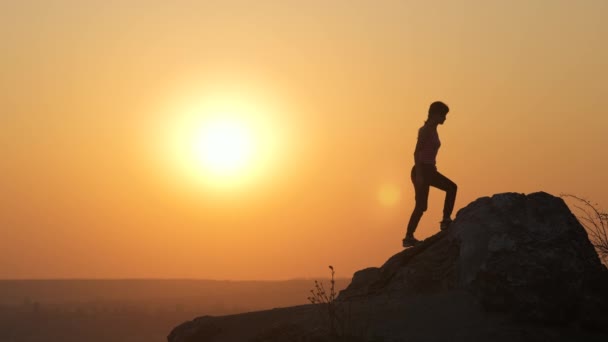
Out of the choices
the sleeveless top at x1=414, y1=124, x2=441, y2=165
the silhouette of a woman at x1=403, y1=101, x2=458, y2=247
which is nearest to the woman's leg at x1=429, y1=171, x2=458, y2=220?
the silhouette of a woman at x1=403, y1=101, x2=458, y2=247

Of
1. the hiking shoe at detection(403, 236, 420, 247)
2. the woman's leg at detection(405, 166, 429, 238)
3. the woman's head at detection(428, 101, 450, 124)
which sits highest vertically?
the woman's head at detection(428, 101, 450, 124)

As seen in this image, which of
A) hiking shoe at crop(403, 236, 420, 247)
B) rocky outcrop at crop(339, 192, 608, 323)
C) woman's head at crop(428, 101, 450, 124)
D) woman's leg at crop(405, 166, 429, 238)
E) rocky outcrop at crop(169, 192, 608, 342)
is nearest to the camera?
rocky outcrop at crop(169, 192, 608, 342)

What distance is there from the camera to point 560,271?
1462 centimetres

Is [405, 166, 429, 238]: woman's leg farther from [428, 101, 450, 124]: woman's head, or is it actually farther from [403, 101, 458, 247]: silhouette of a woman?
[428, 101, 450, 124]: woman's head

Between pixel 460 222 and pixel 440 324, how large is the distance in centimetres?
274

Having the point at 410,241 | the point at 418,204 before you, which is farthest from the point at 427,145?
the point at 410,241

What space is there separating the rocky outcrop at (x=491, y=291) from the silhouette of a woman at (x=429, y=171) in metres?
1.07

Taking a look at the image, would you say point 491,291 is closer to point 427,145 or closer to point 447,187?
point 447,187

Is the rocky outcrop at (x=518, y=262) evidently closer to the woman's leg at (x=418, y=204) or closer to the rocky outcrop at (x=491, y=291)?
the rocky outcrop at (x=491, y=291)

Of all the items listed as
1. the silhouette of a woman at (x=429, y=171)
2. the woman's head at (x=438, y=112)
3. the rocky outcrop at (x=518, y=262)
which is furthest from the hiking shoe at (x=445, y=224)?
the woman's head at (x=438, y=112)

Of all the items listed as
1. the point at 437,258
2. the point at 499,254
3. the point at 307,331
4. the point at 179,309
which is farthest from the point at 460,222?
the point at 179,309

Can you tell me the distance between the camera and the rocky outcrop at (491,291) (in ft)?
46.9

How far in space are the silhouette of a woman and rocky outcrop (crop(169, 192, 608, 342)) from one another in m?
1.07

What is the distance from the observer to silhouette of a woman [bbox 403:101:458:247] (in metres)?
17.5
